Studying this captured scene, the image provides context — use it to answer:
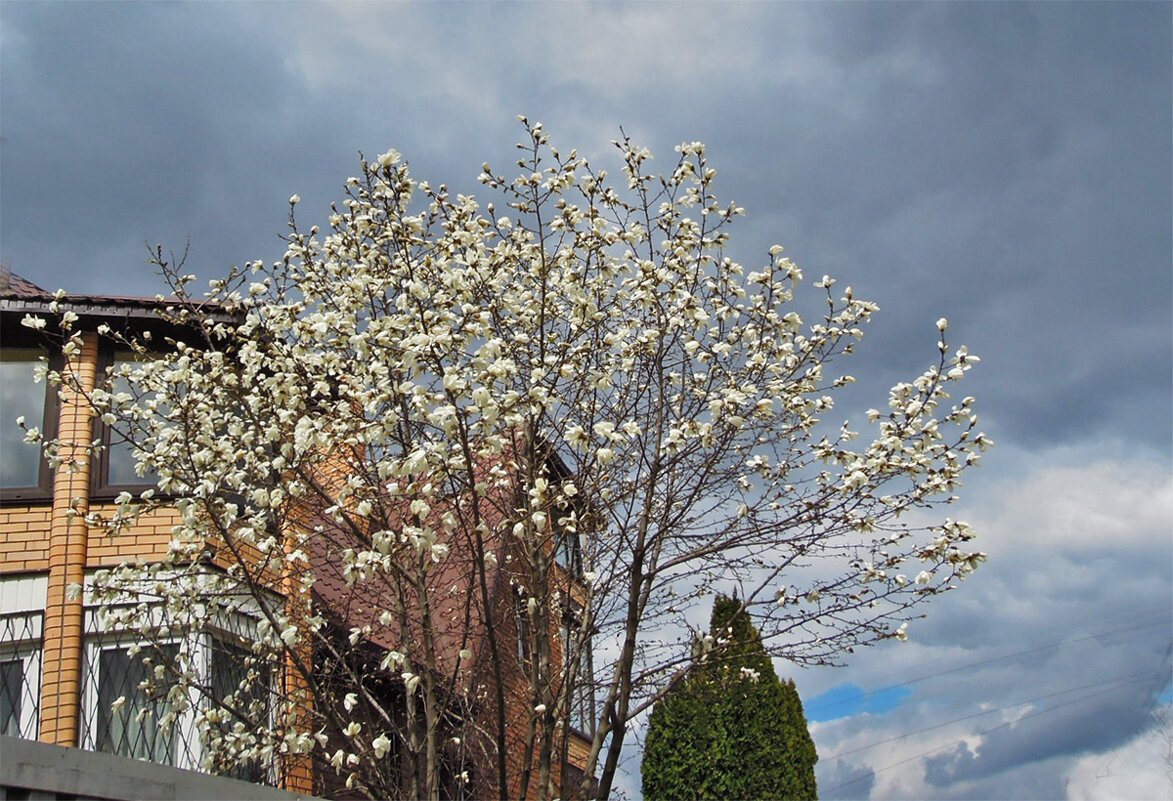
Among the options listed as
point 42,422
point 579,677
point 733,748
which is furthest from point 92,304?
point 733,748

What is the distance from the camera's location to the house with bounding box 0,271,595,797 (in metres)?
7.61

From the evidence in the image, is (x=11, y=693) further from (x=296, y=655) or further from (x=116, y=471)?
(x=296, y=655)

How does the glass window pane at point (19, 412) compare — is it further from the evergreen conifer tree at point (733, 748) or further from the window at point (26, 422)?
the evergreen conifer tree at point (733, 748)

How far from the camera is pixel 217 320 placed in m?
9.11

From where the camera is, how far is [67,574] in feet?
29.7

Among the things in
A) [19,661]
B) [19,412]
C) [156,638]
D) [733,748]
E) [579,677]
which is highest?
[19,412]

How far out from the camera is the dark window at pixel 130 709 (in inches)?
328

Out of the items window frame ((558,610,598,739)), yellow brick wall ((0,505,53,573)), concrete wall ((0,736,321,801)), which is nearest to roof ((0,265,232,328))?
yellow brick wall ((0,505,53,573))

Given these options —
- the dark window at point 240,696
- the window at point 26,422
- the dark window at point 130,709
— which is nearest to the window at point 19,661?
the dark window at point 130,709

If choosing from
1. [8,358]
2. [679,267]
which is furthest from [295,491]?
[8,358]

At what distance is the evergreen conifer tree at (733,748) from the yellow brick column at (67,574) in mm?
7462

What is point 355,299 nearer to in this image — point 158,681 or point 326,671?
point 326,671

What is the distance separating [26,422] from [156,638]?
353 centimetres

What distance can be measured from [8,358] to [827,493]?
7.56 m
